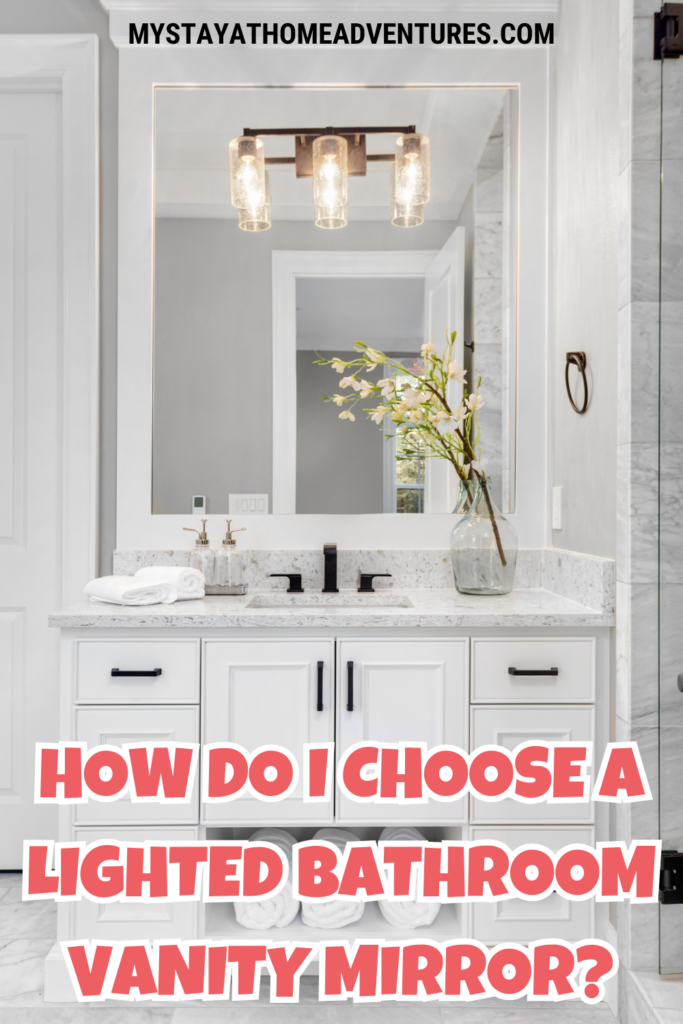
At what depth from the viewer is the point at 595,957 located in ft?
4.99

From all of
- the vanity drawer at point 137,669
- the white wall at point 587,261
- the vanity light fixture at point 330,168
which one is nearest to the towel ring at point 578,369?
the white wall at point 587,261

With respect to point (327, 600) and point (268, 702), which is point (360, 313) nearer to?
point (327, 600)

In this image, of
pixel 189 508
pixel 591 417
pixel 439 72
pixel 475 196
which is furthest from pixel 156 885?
pixel 439 72

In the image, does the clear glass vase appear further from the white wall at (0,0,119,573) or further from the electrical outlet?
the white wall at (0,0,119,573)

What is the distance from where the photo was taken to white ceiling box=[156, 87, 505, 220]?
6.58 ft

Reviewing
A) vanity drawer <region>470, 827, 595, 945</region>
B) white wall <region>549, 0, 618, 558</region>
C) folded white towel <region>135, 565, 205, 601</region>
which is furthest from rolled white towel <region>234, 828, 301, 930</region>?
white wall <region>549, 0, 618, 558</region>

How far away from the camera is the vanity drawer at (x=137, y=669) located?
1543mm

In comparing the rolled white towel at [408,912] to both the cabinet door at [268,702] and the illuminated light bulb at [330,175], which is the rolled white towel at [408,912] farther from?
the illuminated light bulb at [330,175]

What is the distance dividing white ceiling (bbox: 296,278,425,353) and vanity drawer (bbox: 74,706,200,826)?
1.10 metres

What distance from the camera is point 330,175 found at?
2.00m

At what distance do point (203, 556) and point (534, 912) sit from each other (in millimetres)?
1174

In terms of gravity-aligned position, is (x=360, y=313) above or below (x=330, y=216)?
below

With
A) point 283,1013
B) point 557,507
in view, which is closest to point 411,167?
point 557,507

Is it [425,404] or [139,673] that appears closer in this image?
[139,673]
